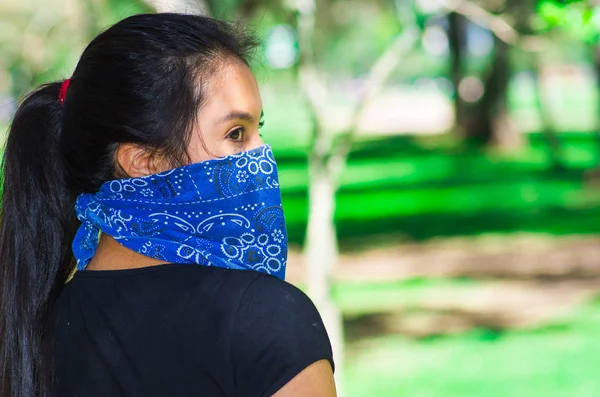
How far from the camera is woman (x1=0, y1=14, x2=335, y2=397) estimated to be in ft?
4.86

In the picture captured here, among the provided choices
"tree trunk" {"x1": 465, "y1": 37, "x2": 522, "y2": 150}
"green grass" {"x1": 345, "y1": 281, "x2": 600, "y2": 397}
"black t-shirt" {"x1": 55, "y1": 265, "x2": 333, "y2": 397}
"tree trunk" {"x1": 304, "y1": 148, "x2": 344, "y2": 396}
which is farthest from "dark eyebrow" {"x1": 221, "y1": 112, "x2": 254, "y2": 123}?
"tree trunk" {"x1": 465, "y1": 37, "x2": 522, "y2": 150}

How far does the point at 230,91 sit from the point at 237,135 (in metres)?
0.08

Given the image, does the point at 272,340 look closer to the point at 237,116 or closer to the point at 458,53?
the point at 237,116

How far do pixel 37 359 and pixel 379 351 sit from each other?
5978 millimetres

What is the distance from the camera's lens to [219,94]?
1.63 meters

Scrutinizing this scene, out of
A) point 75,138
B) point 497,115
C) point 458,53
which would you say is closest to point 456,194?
point 497,115

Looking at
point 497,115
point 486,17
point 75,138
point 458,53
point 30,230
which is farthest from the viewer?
point 458,53

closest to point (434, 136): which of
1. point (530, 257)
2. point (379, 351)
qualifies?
point (530, 257)

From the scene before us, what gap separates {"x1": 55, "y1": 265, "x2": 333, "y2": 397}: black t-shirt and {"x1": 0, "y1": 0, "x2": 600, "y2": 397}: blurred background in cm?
90

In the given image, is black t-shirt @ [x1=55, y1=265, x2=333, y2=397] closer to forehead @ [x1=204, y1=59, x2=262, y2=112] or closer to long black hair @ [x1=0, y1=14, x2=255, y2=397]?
long black hair @ [x1=0, y1=14, x2=255, y2=397]

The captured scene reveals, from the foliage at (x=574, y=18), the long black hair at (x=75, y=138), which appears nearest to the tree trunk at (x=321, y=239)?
the foliage at (x=574, y=18)

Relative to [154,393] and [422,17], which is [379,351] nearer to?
[422,17]

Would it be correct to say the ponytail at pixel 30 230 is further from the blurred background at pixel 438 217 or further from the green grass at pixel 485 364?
the green grass at pixel 485 364

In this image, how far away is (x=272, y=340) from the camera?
1.45 meters
